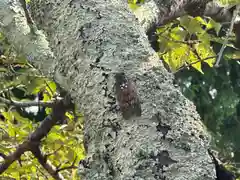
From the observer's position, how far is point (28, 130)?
1720 millimetres

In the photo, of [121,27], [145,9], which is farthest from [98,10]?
[145,9]

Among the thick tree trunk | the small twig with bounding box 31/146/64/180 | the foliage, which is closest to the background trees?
the thick tree trunk

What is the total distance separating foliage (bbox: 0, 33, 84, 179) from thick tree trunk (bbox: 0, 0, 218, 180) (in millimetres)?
884

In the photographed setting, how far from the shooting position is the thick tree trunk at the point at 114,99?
1.42ft

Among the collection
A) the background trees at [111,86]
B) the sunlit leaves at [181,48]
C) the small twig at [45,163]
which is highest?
the background trees at [111,86]

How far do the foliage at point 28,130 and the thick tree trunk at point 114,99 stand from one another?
2.90 ft

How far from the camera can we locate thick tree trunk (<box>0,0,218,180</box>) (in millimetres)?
433

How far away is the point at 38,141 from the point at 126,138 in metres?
1.13

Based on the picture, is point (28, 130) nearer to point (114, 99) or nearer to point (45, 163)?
point (45, 163)

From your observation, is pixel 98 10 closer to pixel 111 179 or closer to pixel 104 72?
pixel 104 72

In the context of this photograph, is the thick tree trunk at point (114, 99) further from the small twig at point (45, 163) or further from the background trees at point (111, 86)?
the small twig at point (45, 163)

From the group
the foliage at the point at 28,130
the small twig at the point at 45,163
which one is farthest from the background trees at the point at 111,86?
the small twig at the point at 45,163

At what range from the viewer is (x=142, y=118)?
1.54 ft

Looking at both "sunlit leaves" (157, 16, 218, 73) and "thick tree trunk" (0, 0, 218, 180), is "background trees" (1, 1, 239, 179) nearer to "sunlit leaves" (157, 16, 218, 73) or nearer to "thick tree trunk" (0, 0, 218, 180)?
"thick tree trunk" (0, 0, 218, 180)
